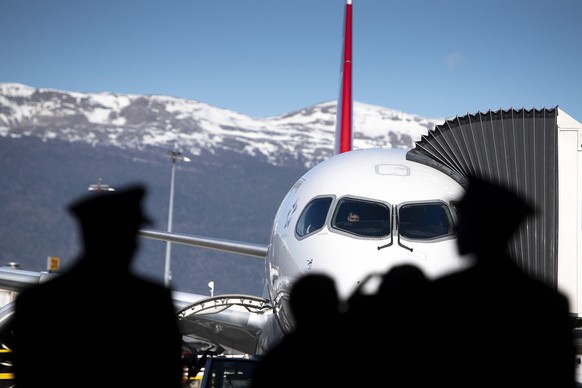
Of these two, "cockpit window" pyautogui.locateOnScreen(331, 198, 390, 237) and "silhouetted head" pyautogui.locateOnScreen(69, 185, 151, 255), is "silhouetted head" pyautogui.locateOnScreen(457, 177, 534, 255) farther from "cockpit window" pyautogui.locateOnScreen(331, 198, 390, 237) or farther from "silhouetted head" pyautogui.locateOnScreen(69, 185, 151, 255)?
"cockpit window" pyautogui.locateOnScreen(331, 198, 390, 237)

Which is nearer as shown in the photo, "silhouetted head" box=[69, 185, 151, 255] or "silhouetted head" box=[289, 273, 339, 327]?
"silhouetted head" box=[289, 273, 339, 327]

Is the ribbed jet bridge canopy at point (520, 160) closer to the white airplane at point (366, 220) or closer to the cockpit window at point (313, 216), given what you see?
the white airplane at point (366, 220)

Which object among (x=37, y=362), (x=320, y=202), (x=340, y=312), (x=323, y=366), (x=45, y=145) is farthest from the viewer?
(x=45, y=145)

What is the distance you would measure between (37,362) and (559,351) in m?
1.80

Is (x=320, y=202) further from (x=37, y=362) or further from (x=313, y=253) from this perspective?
(x=37, y=362)

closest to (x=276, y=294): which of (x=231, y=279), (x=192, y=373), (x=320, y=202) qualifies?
(x=320, y=202)

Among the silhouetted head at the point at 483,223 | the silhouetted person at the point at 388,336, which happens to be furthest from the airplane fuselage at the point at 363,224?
the silhouetted person at the point at 388,336

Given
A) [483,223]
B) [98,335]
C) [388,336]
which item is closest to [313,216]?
[483,223]

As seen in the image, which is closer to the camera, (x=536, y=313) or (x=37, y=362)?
(x=536, y=313)

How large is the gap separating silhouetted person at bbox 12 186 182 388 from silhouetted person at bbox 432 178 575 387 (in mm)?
1037

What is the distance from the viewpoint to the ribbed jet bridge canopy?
7270 mm

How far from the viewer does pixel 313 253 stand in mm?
6711

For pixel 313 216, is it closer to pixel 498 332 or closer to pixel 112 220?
pixel 112 220

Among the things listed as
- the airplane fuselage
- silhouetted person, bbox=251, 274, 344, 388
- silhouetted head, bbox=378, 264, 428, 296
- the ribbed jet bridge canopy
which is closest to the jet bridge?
the ribbed jet bridge canopy
